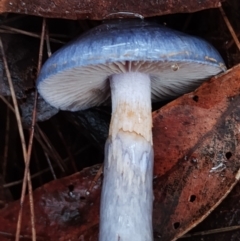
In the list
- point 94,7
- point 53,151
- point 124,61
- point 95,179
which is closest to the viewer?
point 124,61

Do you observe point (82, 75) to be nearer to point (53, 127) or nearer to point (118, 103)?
point (118, 103)

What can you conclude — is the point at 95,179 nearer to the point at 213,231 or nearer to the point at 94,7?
the point at 213,231

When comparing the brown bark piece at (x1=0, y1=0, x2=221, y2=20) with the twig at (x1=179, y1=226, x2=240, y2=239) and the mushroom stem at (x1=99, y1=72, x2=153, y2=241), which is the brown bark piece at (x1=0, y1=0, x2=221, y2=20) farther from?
the twig at (x1=179, y1=226, x2=240, y2=239)

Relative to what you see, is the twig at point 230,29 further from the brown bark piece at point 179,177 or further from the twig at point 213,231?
the twig at point 213,231

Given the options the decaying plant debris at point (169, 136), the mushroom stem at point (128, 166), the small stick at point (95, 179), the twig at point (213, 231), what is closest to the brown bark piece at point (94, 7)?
the decaying plant debris at point (169, 136)

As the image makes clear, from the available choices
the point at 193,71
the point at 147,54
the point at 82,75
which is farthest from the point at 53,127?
the point at 147,54

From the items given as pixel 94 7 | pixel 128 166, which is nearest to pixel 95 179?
pixel 128 166

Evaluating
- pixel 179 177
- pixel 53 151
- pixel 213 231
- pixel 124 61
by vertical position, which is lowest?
pixel 213 231

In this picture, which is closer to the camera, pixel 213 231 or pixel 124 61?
pixel 124 61
